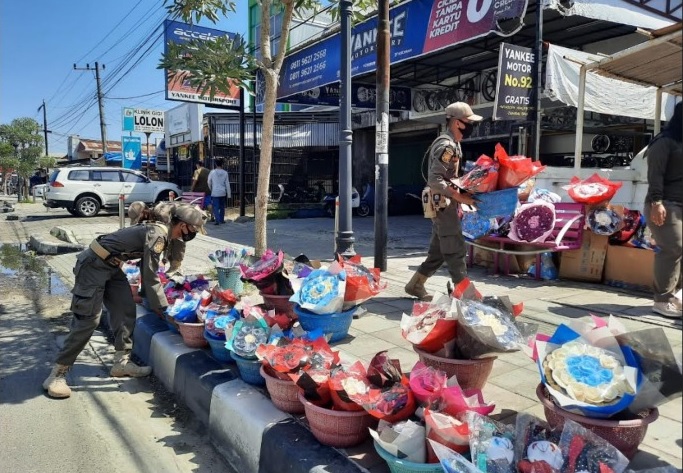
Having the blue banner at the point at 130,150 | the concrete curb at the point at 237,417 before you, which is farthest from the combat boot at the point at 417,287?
the blue banner at the point at 130,150

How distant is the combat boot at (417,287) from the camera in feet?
16.8

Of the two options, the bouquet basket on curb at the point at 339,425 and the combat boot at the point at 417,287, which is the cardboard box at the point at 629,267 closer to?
the combat boot at the point at 417,287

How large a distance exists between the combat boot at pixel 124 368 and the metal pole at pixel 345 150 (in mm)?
2278

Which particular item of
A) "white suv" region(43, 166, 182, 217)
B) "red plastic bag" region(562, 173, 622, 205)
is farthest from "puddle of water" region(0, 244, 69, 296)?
"red plastic bag" region(562, 173, 622, 205)

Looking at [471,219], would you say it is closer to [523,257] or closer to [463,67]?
[523,257]

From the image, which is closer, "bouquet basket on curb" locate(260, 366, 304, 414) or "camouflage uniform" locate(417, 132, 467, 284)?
"bouquet basket on curb" locate(260, 366, 304, 414)

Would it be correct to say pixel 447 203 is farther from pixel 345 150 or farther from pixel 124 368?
pixel 124 368

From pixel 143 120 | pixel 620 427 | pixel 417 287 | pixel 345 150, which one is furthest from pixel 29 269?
pixel 143 120

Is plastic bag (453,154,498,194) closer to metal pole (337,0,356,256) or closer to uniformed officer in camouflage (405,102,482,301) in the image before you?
uniformed officer in camouflage (405,102,482,301)

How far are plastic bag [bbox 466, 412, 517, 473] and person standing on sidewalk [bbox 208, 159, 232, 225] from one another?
40.1 ft

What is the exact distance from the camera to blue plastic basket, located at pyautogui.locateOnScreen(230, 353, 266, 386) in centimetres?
336

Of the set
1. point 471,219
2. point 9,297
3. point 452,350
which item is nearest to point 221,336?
point 452,350

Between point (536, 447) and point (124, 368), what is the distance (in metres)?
3.50

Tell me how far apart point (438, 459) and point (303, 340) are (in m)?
1.27
